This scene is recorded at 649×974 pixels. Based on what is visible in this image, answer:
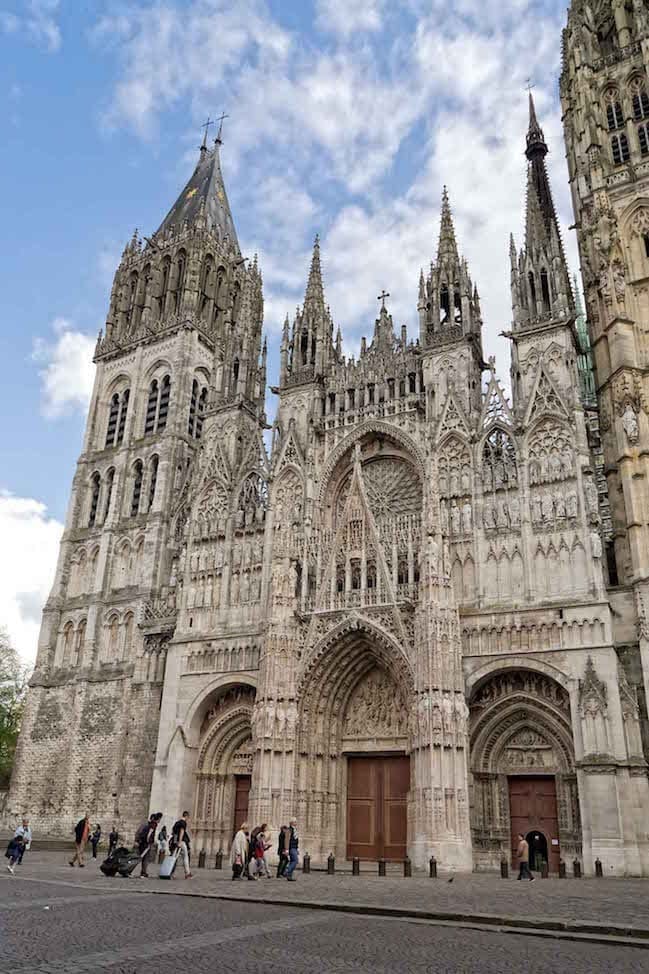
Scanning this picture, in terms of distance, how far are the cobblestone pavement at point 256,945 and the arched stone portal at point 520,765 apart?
539 inches

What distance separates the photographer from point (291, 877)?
18406 mm

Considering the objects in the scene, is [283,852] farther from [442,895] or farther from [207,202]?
[207,202]

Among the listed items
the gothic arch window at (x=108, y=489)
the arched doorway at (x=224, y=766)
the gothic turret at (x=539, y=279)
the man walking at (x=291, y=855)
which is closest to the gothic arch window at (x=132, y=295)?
the gothic arch window at (x=108, y=489)

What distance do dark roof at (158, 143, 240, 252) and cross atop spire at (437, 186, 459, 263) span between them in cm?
1651

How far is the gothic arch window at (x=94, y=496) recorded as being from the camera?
3853 cm

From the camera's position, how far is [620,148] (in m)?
34.2

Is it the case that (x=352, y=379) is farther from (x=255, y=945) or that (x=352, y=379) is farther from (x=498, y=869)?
(x=255, y=945)

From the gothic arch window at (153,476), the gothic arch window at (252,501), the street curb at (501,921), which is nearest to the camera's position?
the street curb at (501,921)

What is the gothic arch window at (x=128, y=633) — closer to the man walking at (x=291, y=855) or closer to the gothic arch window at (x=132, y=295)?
the man walking at (x=291, y=855)

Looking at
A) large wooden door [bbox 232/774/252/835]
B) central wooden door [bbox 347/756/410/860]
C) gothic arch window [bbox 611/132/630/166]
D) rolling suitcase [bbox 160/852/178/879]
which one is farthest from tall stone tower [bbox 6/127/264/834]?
gothic arch window [bbox 611/132/630/166]

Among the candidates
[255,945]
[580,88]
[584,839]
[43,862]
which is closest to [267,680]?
[43,862]

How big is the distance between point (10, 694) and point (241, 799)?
25.2m

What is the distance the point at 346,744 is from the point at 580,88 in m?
30.4

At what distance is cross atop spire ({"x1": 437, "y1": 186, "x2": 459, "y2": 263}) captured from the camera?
3328 cm
